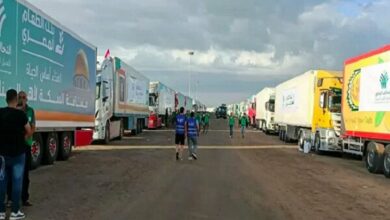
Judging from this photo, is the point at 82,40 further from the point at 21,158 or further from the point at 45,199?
the point at 21,158

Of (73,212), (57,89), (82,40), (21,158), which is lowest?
(73,212)

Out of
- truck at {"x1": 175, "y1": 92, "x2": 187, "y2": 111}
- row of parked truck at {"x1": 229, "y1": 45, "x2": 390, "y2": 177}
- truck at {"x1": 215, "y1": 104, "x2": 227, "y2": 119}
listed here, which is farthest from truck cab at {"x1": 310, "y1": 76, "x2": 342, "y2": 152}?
truck at {"x1": 215, "y1": 104, "x2": 227, "y2": 119}

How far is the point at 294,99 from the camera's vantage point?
35.4 m

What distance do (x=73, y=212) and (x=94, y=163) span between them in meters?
9.34

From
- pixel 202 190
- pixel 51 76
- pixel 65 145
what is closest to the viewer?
pixel 202 190

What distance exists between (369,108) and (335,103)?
23.5ft

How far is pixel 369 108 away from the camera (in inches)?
770

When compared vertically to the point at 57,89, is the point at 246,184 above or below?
below

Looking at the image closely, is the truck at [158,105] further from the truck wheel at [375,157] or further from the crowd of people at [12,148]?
the crowd of people at [12,148]

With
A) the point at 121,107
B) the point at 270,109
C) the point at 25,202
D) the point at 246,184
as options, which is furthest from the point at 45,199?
the point at 270,109

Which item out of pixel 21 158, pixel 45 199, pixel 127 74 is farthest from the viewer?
pixel 127 74

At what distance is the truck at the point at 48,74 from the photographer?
14.4m

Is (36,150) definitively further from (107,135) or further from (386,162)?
(107,135)

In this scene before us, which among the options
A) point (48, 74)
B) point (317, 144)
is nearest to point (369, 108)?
point (317, 144)
